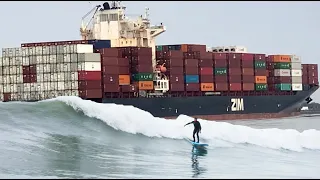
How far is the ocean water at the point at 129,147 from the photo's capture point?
16.1 m

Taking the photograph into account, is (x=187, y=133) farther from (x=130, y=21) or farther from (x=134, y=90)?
(x=130, y=21)

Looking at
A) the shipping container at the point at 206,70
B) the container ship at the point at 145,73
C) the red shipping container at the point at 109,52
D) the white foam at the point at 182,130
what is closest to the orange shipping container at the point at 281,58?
the container ship at the point at 145,73

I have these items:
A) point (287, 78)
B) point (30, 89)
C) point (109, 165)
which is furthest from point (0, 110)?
point (287, 78)

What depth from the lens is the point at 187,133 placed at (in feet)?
82.8

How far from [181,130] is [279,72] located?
176 feet

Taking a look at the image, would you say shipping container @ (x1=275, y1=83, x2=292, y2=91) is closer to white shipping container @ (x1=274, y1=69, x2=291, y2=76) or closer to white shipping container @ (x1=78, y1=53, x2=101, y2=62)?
white shipping container @ (x1=274, y1=69, x2=291, y2=76)

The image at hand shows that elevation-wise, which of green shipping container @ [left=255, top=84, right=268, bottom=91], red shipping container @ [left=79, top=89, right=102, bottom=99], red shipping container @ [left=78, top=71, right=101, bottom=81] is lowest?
red shipping container @ [left=79, top=89, right=102, bottom=99]

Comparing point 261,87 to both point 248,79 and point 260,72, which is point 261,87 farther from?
point 248,79

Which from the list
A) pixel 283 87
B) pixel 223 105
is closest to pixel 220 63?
pixel 223 105

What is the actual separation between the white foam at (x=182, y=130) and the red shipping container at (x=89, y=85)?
27568 millimetres

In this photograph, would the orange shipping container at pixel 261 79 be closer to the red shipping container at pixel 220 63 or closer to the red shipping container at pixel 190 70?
the red shipping container at pixel 220 63

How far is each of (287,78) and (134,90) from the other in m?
27.7

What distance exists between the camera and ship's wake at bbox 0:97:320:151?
83.0ft

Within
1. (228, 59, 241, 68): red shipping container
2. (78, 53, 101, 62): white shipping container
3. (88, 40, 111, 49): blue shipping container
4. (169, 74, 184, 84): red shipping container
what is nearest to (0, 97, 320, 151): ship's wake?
(78, 53, 101, 62): white shipping container
